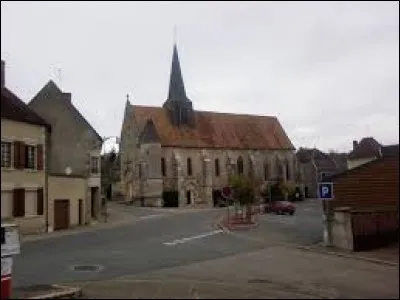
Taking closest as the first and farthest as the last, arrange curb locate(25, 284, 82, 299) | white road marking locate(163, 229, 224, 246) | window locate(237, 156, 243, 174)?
curb locate(25, 284, 82, 299) < white road marking locate(163, 229, 224, 246) < window locate(237, 156, 243, 174)

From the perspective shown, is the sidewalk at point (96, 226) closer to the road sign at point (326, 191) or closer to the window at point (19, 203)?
the window at point (19, 203)

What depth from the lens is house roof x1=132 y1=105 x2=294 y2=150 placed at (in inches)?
3226

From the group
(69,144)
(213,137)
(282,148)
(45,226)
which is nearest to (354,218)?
(45,226)

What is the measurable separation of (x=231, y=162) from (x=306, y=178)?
15875 mm

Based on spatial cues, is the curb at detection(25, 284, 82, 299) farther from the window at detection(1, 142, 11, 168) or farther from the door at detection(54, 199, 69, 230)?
the door at detection(54, 199, 69, 230)

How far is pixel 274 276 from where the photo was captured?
66.3 ft

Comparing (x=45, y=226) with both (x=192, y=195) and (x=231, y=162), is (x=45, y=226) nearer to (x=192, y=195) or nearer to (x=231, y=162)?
(x=192, y=195)

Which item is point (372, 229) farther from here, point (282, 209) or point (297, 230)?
point (282, 209)

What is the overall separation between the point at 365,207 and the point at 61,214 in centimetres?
2149

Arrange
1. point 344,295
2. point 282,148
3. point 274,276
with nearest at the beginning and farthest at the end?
point 344,295
point 274,276
point 282,148

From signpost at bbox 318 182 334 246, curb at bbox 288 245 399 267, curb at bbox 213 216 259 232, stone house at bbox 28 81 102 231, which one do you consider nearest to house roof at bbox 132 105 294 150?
stone house at bbox 28 81 102 231

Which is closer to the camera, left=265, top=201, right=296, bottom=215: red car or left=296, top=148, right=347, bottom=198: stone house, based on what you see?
left=265, top=201, right=296, bottom=215: red car

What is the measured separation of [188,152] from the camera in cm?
8206

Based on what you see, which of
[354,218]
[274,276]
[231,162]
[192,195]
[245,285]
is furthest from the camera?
[231,162]
